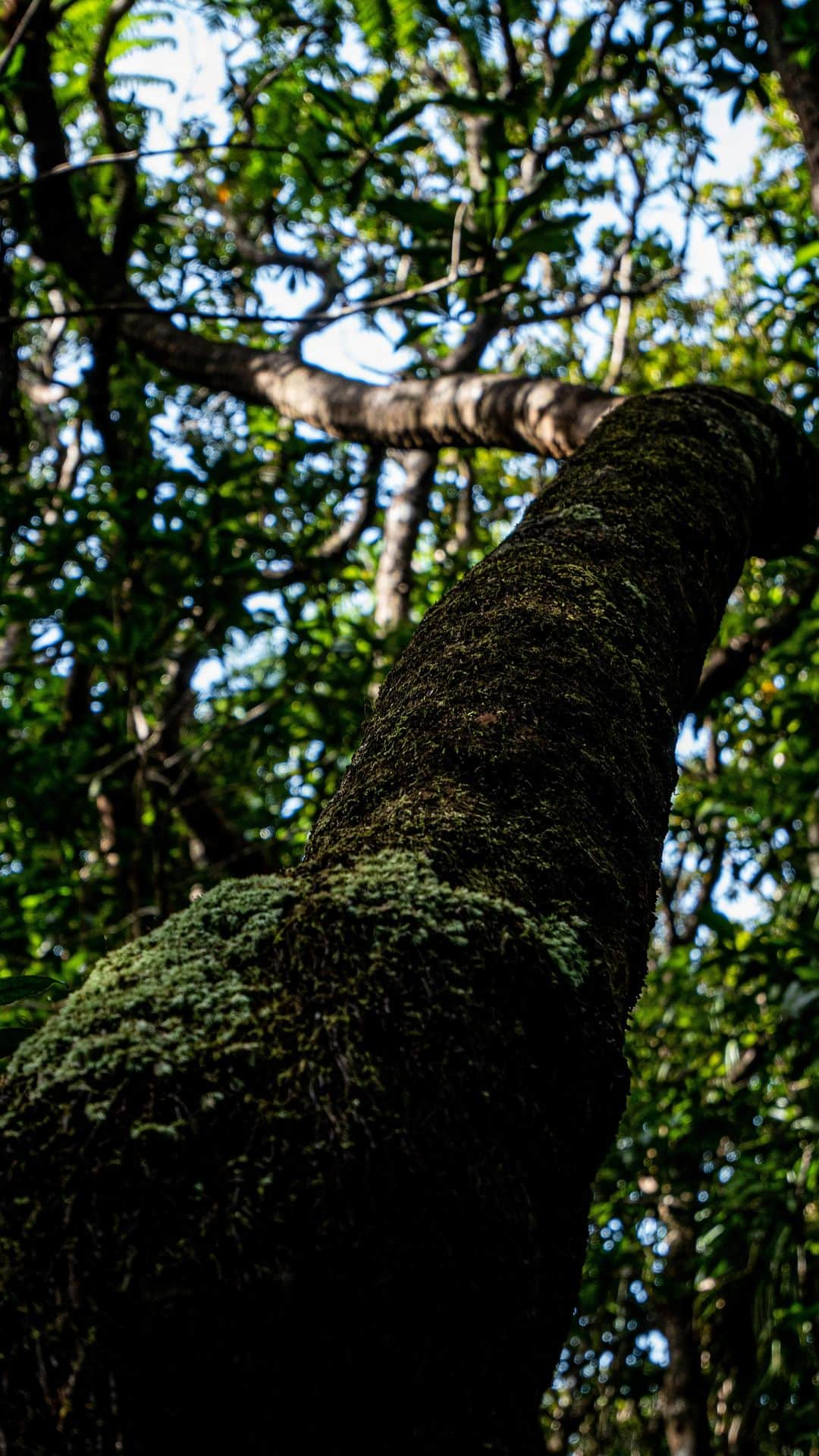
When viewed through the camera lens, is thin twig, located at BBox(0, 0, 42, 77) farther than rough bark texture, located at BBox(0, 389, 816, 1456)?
Yes

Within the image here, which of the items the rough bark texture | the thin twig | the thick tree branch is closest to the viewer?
the rough bark texture

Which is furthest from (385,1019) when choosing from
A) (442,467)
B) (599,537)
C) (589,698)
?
(442,467)

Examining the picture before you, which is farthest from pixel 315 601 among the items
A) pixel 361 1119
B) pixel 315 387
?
pixel 361 1119

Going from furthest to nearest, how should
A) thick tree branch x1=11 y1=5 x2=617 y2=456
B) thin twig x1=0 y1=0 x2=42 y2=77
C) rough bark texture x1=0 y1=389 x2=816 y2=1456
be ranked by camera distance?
thin twig x1=0 y1=0 x2=42 y2=77
thick tree branch x1=11 y1=5 x2=617 y2=456
rough bark texture x1=0 y1=389 x2=816 y2=1456

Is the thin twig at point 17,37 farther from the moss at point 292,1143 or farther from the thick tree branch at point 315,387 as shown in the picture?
the moss at point 292,1143

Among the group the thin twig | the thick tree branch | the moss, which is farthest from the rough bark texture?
the thin twig

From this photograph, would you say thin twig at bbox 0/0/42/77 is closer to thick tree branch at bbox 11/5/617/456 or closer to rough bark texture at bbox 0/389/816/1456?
thick tree branch at bbox 11/5/617/456

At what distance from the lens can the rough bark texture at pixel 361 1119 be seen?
0.63 m

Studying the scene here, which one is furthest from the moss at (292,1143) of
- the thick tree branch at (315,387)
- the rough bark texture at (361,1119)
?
the thick tree branch at (315,387)

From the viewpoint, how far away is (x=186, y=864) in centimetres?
613

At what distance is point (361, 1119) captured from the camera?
722mm

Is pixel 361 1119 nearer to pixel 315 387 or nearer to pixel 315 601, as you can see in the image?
pixel 315 387

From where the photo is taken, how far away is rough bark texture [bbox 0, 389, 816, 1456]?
0.63 m

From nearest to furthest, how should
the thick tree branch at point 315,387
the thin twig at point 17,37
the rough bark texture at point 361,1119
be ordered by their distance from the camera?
the rough bark texture at point 361,1119
the thick tree branch at point 315,387
the thin twig at point 17,37
